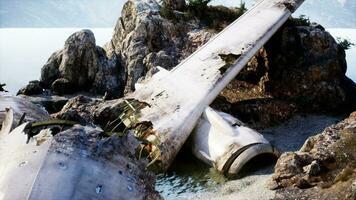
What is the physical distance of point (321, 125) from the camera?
15.0 m

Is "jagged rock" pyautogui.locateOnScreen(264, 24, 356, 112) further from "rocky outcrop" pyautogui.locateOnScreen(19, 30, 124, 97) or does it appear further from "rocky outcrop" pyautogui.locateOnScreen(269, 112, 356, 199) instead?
"rocky outcrop" pyautogui.locateOnScreen(19, 30, 124, 97)

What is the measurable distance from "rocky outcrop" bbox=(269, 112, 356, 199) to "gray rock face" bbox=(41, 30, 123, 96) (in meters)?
13.4

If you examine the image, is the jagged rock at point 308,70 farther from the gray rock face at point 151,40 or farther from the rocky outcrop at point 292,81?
the gray rock face at point 151,40

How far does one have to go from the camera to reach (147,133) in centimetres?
1279

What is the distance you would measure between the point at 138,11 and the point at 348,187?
1652cm

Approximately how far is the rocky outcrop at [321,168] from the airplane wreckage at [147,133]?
5.83 feet

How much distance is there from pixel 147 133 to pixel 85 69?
10.8 m

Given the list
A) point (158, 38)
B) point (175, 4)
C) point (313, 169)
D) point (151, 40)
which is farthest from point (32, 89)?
point (313, 169)

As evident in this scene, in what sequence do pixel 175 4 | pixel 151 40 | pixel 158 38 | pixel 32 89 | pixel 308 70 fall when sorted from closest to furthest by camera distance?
1. pixel 308 70
2. pixel 151 40
3. pixel 158 38
4. pixel 32 89
5. pixel 175 4

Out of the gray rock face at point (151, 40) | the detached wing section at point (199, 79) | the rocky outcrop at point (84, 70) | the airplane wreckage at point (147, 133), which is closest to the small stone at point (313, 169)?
the airplane wreckage at point (147, 133)

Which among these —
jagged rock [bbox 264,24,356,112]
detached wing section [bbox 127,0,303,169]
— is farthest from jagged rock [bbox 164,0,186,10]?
jagged rock [bbox 264,24,356,112]

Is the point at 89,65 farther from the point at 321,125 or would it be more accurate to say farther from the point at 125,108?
the point at 321,125

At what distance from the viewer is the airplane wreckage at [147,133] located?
20.6ft

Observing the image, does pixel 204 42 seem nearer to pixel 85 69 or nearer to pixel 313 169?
pixel 85 69
